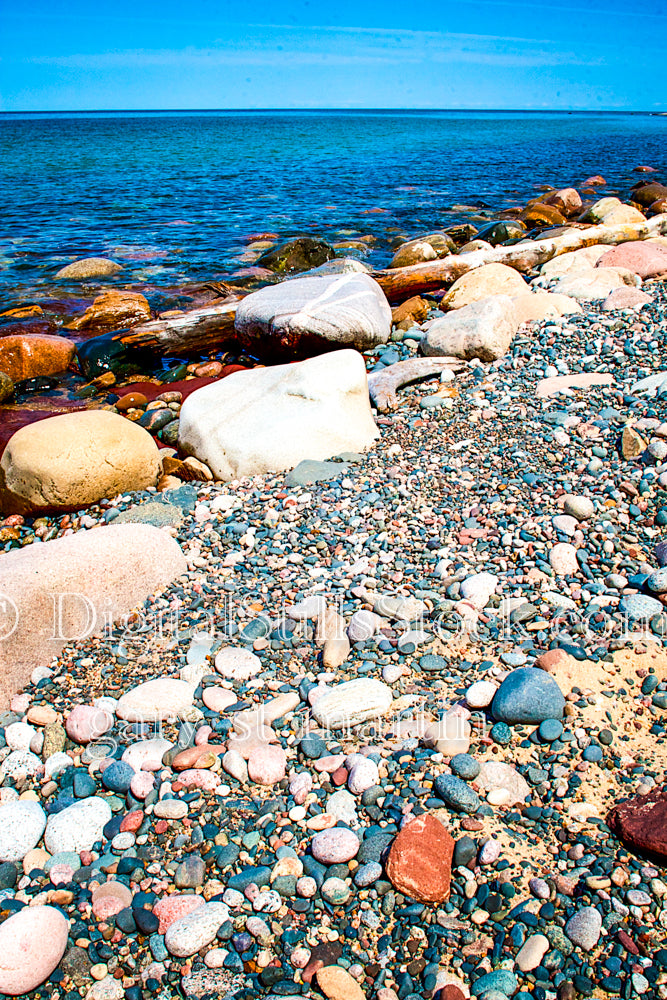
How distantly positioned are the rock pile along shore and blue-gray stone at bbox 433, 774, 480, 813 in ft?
0.06

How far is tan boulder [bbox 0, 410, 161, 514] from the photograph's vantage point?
4.48 meters

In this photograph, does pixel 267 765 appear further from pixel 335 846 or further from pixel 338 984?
pixel 338 984

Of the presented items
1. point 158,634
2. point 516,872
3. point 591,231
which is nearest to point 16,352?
point 158,634

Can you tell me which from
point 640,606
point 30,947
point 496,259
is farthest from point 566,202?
point 30,947

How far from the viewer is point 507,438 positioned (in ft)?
14.6

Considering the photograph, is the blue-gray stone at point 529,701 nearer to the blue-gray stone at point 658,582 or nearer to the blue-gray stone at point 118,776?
the blue-gray stone at point 658,582

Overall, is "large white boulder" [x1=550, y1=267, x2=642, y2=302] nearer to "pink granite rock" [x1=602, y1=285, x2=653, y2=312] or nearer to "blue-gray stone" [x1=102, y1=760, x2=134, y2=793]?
"pink granite rock" [x1=602, y1=285, x2=653, y2=312]

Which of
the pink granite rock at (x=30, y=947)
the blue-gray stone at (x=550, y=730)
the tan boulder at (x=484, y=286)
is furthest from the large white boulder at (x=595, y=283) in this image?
the pink granite rock at (x=30, y=947)

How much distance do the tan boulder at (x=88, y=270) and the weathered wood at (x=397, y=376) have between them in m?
8.10

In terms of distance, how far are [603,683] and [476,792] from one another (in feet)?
2.44

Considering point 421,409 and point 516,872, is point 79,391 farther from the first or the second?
point 516,872

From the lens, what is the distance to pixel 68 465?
450 centimetres

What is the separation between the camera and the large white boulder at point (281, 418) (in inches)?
182

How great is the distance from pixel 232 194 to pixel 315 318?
1898 centimetres
